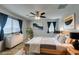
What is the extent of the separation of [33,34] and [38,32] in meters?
0.13

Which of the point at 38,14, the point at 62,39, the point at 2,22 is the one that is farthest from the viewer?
the point at 62,39

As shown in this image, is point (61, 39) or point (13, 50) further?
point (61, 39)

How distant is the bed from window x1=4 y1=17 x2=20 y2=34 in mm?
436

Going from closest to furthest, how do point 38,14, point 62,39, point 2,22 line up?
1. point 2,22
2. point 38,14
3. point 62,39

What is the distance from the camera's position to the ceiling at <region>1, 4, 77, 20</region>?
2.10 meters

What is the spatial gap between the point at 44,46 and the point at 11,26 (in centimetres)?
90

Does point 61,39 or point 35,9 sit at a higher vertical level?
point 35,9

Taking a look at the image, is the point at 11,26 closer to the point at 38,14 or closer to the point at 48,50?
the point at 38,14

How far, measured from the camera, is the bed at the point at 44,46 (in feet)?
Answer: 7.24

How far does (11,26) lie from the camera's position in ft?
7.38

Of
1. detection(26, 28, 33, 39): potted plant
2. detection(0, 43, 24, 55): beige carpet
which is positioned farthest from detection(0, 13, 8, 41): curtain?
detection(26, 28, 33, 39): potted plant

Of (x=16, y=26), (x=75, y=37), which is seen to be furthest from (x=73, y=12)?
(x=16, y=26)

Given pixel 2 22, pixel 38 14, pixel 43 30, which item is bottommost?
pixel 43 30
